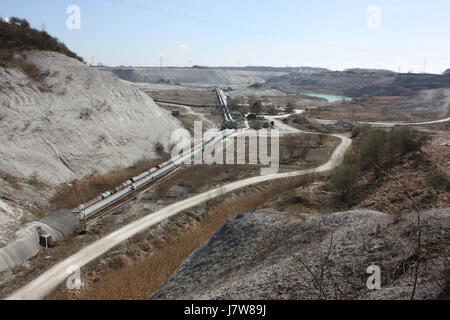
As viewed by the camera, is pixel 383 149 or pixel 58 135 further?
pixel 58 135

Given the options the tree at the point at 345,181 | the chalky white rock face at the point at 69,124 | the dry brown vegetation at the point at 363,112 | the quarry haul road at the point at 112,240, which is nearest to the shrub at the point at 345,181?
the tree at the point at 345,181

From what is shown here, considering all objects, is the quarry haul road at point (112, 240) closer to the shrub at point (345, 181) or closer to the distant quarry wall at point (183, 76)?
the shrub at point (345, 181)

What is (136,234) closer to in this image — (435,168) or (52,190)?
(52,190)

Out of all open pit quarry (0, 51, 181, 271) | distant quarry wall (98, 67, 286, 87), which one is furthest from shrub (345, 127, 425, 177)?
distant quarry wall (98, 67, 286, 87)

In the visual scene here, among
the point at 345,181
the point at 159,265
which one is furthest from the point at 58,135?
the point at 345,181

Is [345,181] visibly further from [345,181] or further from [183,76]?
[183,76]

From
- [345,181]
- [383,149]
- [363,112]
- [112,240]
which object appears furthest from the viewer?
[363,112]
